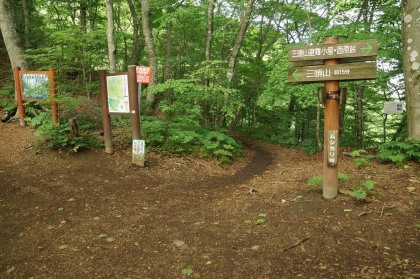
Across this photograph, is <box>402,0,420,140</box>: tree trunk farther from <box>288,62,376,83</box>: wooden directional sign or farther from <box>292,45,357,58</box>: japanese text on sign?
<box>292,45,357,58</box>: japanese text on sign

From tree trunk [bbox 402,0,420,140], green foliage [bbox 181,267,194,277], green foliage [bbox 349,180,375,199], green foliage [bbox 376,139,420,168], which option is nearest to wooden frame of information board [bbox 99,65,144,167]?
green foliage [bbox 181,267,194,277]

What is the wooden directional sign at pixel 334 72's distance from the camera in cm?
420

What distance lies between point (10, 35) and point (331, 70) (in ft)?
31.5

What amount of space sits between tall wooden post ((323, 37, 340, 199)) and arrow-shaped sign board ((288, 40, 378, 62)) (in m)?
0.14

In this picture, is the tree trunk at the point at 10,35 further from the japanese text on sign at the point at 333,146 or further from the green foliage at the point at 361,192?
the green foliage at the point at 361,192

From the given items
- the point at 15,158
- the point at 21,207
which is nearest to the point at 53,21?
the point at 15,158

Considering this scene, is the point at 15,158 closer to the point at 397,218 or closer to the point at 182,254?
the point at 182,254

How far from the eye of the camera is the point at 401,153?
6512mm

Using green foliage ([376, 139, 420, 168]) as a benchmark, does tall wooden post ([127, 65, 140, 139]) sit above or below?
above

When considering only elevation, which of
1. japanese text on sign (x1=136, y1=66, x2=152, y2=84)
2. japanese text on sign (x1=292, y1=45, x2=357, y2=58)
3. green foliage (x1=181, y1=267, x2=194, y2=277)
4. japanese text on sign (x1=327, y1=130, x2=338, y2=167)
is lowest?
green foliage (x1=181, y1=267, x2=194, y2=277)

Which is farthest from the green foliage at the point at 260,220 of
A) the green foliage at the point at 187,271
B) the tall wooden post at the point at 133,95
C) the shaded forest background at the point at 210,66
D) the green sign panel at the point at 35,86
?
the green sign panel at the point at 35,86

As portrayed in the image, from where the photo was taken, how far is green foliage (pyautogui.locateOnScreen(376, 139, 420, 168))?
6.21 metres

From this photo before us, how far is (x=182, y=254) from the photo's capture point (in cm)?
352

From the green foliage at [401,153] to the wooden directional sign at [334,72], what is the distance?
10.0 feet
